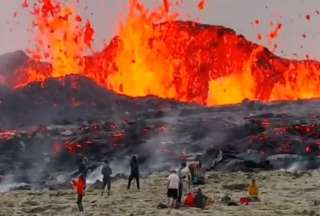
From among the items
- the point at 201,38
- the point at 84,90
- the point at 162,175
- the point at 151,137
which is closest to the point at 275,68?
the point at 201,38

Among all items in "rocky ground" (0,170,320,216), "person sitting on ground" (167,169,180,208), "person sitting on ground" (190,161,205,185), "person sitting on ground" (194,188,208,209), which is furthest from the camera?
"person sitting on ground" (190,161,205,185)

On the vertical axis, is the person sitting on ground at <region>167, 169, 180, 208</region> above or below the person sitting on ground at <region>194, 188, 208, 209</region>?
above

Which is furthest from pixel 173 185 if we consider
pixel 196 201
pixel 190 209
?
pixel 196 201

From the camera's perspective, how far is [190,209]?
101 feet

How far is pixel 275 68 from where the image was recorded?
195500 millimetres

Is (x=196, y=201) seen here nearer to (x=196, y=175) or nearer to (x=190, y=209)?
(x=190, y=209)

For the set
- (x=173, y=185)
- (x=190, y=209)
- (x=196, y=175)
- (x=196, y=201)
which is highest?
(x=196, y=175)

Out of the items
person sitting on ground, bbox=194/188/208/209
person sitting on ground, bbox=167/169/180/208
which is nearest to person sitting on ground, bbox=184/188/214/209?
person sitting on ground, bbox=194/188/208/209

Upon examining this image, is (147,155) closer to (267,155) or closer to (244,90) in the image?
(267,155)

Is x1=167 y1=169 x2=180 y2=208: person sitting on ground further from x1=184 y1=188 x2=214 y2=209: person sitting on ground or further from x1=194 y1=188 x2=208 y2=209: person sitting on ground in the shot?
x1=194 y1=188 x2=208 y2=209: person sitting on ground

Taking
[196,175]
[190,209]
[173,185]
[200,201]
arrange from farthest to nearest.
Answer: [196,175] < [200,201] < [190,209] < [173,185]

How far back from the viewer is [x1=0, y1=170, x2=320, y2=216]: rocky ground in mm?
30750

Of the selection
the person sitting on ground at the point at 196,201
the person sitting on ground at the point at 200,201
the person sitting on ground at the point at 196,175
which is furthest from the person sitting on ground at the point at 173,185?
the person sitting on ground at the point at 196,175

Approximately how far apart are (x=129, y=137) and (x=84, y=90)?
54696 millimetres
